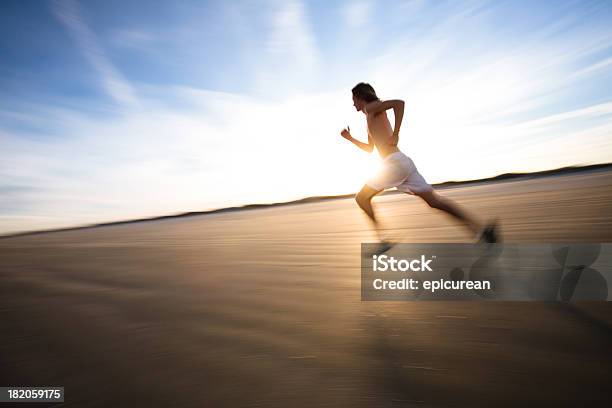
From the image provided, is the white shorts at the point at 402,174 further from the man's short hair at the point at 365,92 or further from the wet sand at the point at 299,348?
the wet sand at the point at 299,348

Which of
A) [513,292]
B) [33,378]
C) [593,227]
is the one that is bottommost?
[33,378]

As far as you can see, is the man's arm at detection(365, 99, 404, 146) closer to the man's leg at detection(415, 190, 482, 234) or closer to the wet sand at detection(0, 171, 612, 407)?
the man's leg at detection(415, 190, 482, 234)

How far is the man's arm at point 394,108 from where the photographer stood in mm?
3371

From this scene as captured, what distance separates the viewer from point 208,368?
141cm

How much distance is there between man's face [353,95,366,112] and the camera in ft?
12.0

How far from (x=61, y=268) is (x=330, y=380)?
187 inches

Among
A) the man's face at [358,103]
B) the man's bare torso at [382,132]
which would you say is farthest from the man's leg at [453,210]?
the man's face at [358,103]

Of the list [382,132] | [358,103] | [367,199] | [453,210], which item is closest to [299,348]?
[453,210]

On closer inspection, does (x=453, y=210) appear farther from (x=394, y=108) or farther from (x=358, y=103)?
(x=358, y=103)

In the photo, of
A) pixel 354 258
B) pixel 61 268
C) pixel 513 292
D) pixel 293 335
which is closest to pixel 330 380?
pixel 293 335

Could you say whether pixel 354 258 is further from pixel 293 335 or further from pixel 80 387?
pixel 80 387

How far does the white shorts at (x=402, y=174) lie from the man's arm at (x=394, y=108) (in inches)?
7.0

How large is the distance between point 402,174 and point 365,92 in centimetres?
102

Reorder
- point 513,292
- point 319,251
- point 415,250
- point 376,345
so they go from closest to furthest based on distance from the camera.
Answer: point 376,345 < point 513,292 < point 415,250 < point 319,251
